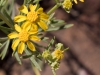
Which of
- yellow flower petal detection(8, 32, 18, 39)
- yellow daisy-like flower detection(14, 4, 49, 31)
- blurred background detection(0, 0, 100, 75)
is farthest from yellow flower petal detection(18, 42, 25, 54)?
blurred background detection(0, 0, 100, 75)

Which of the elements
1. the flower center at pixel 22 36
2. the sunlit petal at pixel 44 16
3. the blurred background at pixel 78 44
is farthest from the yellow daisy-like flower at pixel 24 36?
the blurred background at pixel 78 44

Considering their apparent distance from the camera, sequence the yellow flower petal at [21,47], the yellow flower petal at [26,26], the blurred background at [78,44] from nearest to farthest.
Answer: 1. the yellow flower petal at [21,47]
2. the yellow flower petal at [26,26]
3. the blurred background at [78,44]

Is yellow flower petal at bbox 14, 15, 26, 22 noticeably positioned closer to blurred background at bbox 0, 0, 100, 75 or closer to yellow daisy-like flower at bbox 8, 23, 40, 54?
yellow daisy-like flower at bbox 8, 23, 40, 54

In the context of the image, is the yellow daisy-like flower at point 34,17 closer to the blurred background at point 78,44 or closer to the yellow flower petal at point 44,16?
the yellow flower petal at point 44,16

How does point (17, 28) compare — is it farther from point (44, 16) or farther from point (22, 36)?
point (44, 16)

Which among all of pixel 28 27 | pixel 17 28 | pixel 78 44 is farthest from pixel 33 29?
pixel 78 44

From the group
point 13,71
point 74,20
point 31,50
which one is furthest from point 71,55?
point 31,50

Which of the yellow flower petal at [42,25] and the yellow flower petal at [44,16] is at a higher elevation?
the yellow flower petal at [44,16]

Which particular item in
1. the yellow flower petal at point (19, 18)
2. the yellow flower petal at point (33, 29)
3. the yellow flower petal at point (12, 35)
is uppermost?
the yellow flower petal at point (19, 18)

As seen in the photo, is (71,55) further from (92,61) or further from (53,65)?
(53,65)
